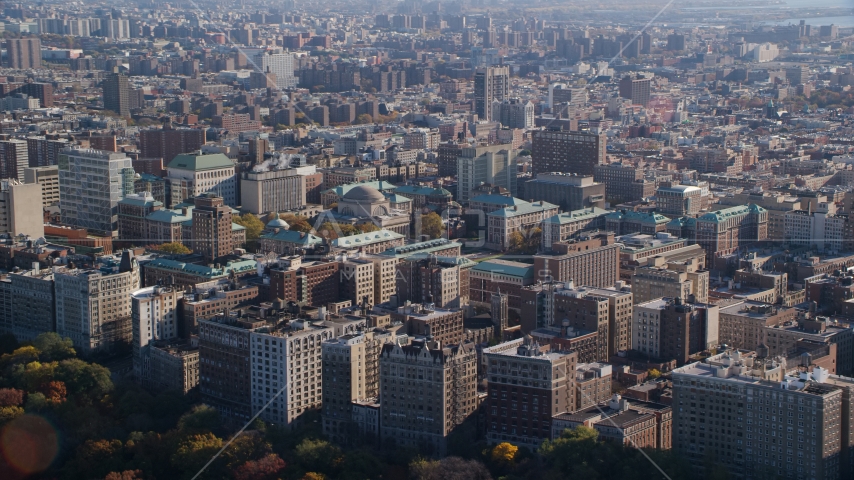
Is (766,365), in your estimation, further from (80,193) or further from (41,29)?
(41,29)

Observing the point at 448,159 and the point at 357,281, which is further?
the point at 448,159

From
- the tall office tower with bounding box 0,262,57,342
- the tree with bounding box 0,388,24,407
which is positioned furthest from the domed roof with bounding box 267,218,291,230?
the tree with bounding box 0,388,24,407

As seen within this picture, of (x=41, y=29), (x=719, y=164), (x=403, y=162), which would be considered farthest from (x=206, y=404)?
(x=41, y=29)

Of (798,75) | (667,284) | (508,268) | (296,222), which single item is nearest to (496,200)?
(296,222)

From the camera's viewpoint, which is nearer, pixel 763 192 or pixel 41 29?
pixel 763 192

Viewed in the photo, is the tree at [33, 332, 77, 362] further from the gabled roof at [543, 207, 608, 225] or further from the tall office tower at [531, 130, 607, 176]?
the tall office tower at [531, 130, 607, 176]

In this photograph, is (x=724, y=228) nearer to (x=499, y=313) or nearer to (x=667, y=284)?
(x=667, y=284)
